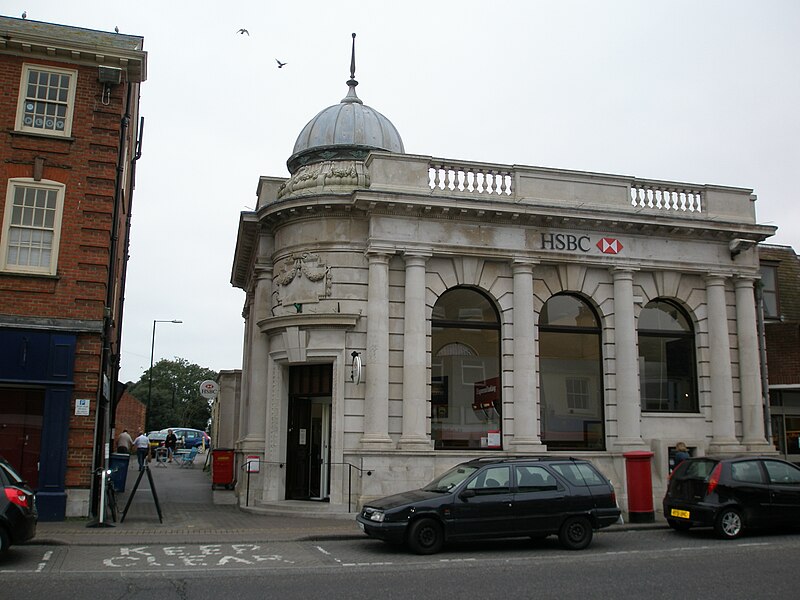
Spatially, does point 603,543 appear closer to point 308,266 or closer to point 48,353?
point 308,266

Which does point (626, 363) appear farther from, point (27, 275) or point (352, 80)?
point (27, 275)

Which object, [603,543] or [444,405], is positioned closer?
[603,543]

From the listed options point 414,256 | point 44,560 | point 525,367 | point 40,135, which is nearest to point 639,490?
point 525,367

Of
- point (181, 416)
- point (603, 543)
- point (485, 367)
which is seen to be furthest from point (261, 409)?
point (181, 416)

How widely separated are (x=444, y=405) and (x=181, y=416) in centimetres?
Answer: 7990

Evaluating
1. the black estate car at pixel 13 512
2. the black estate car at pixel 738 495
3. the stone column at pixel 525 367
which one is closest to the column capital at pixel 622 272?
the stone column at pixel 525 367

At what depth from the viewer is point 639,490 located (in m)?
17.3

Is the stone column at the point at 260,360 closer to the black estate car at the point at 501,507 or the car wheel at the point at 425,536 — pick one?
the black estate car at the point at 501,507

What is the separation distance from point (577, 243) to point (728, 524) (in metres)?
8.83

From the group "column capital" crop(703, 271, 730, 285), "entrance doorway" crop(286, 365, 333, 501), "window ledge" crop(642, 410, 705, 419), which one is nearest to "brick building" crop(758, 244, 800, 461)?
"column capital" crop(703, 271, 730, 285)

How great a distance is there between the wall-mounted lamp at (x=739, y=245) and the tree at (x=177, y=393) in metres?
79.8

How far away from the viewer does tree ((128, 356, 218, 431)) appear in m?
94.6

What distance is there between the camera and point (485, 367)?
68.0ft

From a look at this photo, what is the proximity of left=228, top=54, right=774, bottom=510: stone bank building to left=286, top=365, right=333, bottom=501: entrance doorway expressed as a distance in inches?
2.0
